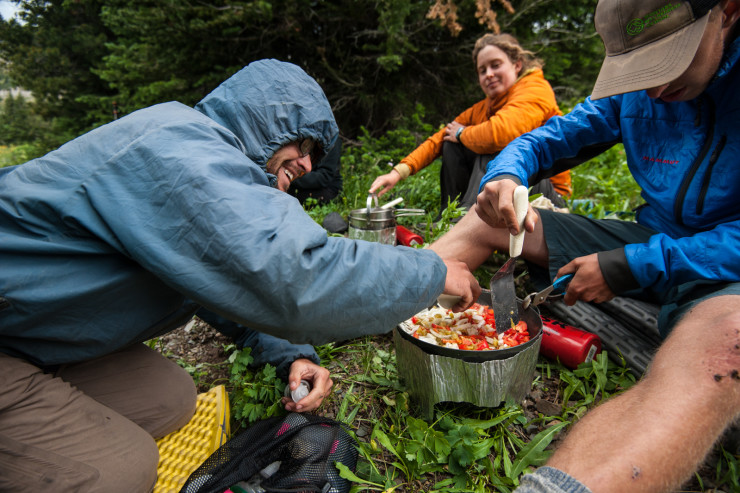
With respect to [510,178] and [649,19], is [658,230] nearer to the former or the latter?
[510,178]

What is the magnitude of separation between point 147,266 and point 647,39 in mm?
1836

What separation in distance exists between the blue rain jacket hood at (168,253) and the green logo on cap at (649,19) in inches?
45.7

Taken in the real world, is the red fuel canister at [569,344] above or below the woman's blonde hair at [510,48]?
below

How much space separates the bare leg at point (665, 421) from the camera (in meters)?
1.04

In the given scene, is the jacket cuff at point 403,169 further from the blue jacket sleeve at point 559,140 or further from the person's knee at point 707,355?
the person's knee at point 707,355

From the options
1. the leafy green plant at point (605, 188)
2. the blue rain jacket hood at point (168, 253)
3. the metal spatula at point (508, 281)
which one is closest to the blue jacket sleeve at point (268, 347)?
the blue rain jacket hood at point (168, 253)

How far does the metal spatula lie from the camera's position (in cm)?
171

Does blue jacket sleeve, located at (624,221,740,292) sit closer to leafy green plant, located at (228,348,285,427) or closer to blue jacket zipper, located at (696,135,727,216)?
blue jacket zipper, located at (696,135,727,216)

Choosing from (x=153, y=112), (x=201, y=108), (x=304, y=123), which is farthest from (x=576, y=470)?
(x=201, y=108)

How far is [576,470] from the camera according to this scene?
1.05 meters

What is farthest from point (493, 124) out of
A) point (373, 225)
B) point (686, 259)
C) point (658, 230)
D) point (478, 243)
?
point (686, 259)

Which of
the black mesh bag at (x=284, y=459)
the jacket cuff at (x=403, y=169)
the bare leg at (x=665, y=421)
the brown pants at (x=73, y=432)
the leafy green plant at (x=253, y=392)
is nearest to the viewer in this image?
the bare leg at (x=665, y=421)

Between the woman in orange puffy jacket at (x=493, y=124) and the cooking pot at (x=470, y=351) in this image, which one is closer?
the cooking pot at (x=470, y=351)

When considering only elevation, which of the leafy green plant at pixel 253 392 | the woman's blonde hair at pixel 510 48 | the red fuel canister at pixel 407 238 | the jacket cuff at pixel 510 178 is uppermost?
the woman's blonde hair at pixel 510 48
